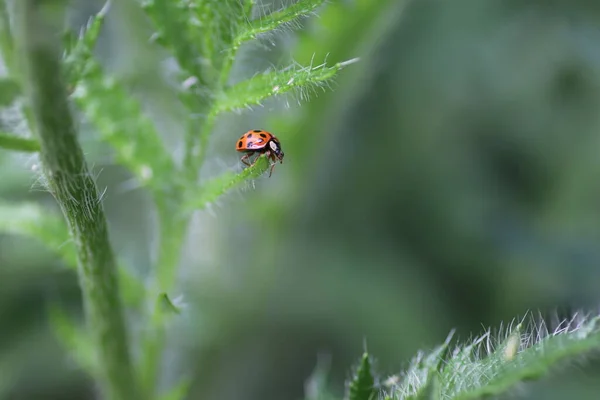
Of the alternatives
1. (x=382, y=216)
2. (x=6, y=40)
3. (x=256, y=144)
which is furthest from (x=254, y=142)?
(x=382, y=216)

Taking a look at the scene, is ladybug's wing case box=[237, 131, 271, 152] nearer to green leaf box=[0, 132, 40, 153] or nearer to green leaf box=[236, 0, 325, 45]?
green leaf box=[236, 0, 325, 45]

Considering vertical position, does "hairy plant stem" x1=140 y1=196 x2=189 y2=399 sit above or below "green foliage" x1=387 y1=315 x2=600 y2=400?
below

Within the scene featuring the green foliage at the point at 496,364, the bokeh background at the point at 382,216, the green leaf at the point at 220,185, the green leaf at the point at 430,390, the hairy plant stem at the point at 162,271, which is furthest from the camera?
the bokeh background at the point at 382,216

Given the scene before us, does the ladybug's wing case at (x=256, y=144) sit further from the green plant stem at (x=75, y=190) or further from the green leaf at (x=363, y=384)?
the green leaf at (x=363, y=384)

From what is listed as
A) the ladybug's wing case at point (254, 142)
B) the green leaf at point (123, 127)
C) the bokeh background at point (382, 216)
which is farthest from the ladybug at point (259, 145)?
the bokeh background at point (382, 216)

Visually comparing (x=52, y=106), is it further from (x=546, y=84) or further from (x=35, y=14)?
(x=546, y=84)

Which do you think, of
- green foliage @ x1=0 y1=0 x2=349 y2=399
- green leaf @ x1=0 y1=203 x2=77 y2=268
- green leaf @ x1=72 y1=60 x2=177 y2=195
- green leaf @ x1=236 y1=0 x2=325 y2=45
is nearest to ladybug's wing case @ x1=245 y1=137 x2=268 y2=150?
green foliage @ x1=0 y1=0 x2=349 y2=399

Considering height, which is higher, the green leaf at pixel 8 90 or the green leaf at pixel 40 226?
the green leaf at pixel 8 90
